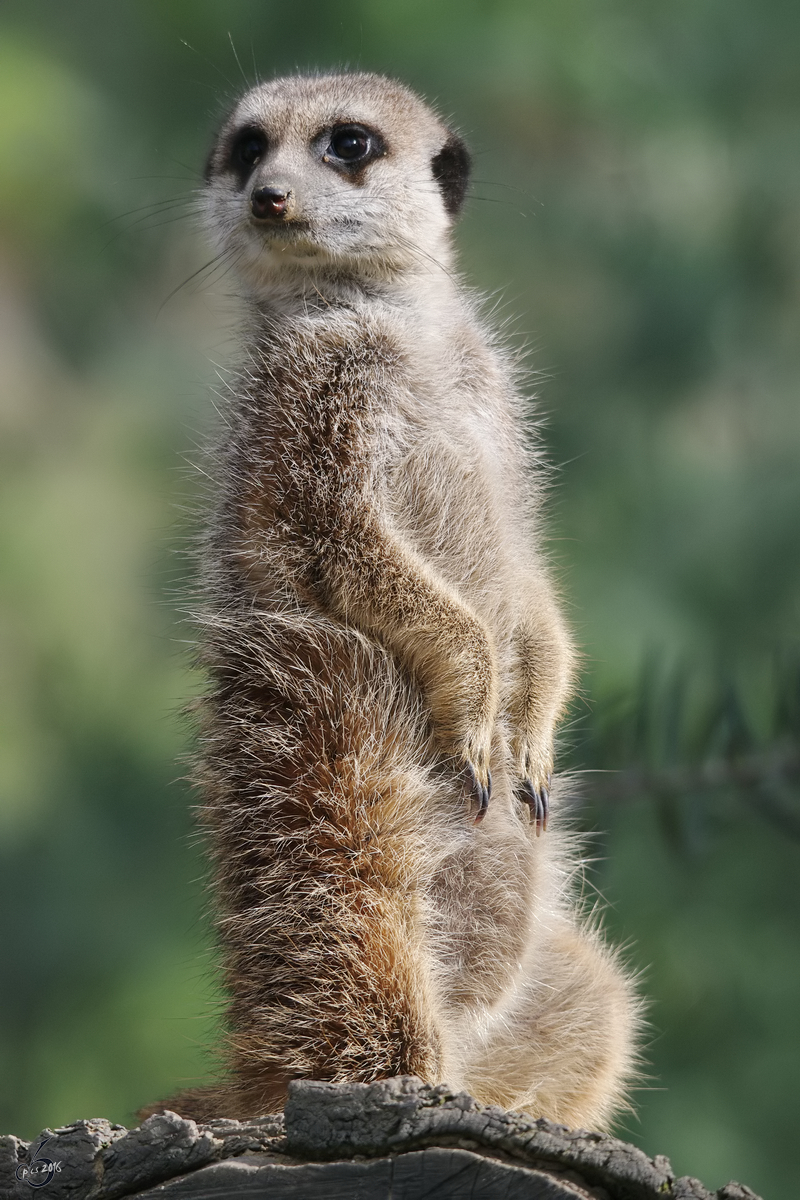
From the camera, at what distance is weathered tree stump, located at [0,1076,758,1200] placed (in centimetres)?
133

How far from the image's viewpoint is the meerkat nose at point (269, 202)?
215 centimetres

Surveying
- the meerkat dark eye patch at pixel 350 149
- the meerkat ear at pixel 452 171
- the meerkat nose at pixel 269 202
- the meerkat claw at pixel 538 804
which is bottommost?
the meerkat claw at pixel 538 804

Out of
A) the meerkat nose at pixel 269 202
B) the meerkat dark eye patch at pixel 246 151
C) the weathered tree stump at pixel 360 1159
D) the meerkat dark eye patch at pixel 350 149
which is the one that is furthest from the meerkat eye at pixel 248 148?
the weathered tree stump at pixel 360 1159

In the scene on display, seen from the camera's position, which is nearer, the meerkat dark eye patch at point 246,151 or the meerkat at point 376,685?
the meerkat at point 376,685

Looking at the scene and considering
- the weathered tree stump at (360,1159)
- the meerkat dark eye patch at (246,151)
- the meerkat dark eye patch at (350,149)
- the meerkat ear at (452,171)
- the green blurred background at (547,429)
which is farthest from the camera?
the green blurred background at (547,429)

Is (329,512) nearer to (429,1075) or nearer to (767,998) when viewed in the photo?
(429,1075)

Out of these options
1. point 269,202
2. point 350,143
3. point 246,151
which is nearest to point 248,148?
point 246,151

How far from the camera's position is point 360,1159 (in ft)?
4.46

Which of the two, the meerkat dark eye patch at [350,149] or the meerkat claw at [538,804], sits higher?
the meerkat dark eye patch at [350,149]

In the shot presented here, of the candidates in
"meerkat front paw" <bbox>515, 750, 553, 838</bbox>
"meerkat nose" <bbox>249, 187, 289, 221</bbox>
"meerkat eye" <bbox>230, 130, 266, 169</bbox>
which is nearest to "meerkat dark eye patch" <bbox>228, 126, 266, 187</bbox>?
"meerkat eye" <bbox>230, 130, 266, 169</bbox>
